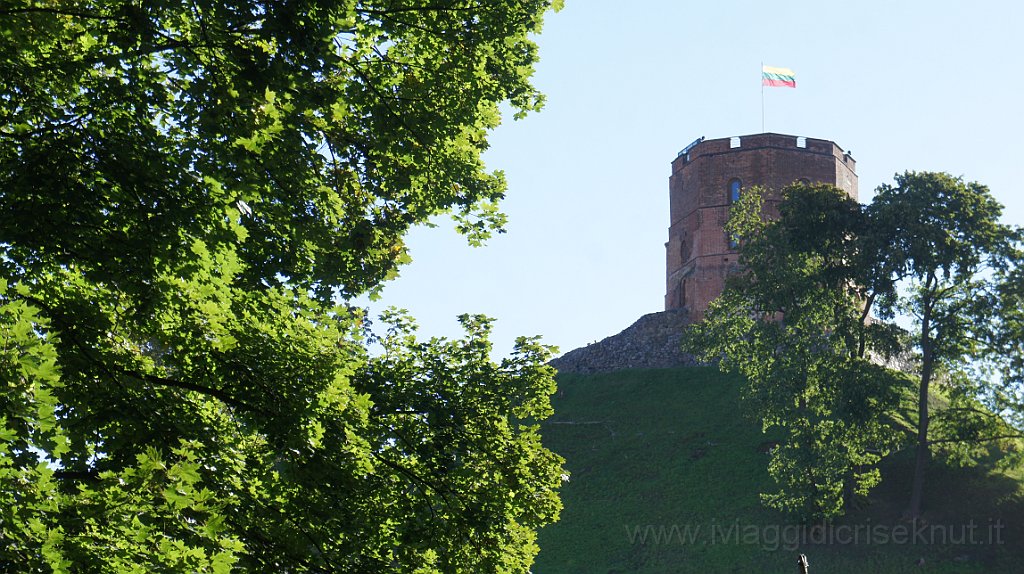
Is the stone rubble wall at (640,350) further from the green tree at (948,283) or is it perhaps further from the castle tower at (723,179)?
the green tree at (948,283)

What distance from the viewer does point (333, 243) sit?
39.7 feet

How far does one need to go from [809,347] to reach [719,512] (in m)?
6.45

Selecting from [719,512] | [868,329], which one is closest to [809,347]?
[868,329]

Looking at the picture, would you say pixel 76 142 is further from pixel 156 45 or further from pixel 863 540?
pixel 863 540

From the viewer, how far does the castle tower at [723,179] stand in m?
56.5

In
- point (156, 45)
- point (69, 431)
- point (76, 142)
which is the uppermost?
point (156, 45)

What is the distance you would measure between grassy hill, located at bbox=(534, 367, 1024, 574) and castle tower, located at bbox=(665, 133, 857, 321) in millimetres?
10948

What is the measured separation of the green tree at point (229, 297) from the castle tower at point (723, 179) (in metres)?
44.4

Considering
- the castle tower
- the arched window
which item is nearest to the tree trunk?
the castle tower

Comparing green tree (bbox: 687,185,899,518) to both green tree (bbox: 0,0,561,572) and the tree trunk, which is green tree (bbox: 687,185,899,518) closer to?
the tree trunk

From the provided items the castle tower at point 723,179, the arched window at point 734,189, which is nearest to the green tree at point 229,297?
the castle tower at point 723,179

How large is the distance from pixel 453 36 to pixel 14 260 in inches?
201

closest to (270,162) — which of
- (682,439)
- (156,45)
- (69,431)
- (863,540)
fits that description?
(156,45)

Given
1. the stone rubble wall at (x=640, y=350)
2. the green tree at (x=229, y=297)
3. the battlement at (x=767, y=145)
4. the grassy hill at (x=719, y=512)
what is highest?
the battlement at (x=767, y=145)
